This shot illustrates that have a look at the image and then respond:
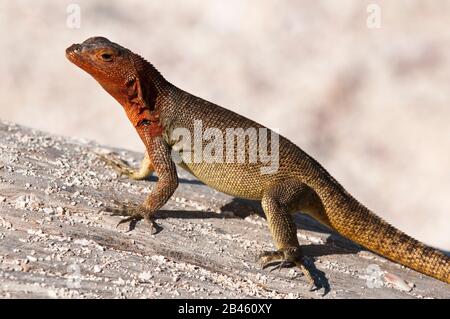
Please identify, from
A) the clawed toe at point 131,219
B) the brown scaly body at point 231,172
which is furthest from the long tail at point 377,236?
the clawed toe at point 131,219

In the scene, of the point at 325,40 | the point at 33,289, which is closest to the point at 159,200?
the point at 33,289

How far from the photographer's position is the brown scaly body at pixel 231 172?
838 centimetres

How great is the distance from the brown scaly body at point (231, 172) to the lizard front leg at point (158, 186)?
13 millimetres

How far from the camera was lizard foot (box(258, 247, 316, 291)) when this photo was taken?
7770mm

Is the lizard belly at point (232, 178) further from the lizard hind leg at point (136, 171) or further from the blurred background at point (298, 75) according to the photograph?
the blurred background at point (298, 75)

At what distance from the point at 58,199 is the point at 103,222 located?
70 cm

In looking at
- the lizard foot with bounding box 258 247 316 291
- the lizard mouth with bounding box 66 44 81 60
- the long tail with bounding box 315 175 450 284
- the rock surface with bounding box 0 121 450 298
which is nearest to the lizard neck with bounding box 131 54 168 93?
the lizard mouth with bounding box 66 44 81 60

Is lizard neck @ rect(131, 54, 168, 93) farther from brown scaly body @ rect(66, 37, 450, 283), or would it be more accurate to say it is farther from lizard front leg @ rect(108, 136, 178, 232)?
lizard front leg @ rect(108, 136, 178, 232)

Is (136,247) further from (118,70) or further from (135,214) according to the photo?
(118,70)

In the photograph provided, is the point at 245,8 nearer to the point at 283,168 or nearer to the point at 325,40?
the point at 325,40

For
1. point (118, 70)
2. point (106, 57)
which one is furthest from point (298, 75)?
point (106, 57)

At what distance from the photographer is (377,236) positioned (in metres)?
8.60

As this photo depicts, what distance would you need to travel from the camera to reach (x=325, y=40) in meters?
20.2

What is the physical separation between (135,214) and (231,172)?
5.20 ft
